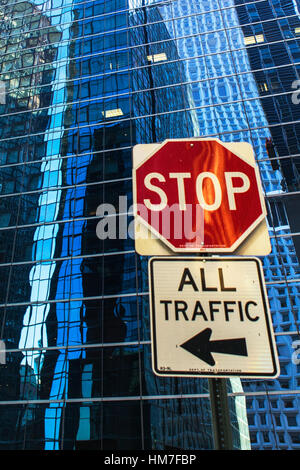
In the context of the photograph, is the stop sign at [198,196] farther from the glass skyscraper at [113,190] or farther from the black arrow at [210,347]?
the glass skyscraper at [113,190]

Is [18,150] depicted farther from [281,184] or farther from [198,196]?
[198,196]

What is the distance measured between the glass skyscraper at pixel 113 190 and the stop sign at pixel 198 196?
36.6ft

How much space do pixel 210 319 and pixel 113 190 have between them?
14.3 m

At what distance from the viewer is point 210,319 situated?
135cm

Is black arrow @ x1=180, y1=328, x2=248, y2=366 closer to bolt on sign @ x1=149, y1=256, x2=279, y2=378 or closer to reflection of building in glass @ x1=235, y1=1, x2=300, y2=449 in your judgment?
bolt on sign @ x1=149, y1=256, x2=279, y2=378

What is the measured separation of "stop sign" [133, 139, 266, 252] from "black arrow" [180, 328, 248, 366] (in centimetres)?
37

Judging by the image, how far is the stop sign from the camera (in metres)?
1.51

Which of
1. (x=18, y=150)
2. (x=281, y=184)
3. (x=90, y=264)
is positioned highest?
(x=18, y=150)

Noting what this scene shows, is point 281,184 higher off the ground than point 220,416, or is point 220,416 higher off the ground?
point 281,184

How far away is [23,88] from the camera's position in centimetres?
1897

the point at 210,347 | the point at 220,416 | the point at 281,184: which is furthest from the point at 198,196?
the point at 281,184

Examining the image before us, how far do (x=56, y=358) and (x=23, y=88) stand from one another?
14.2 m

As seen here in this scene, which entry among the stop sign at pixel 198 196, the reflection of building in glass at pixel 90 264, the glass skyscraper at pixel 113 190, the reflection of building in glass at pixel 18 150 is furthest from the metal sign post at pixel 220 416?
the reflection of building in glass at pixel 18 150
